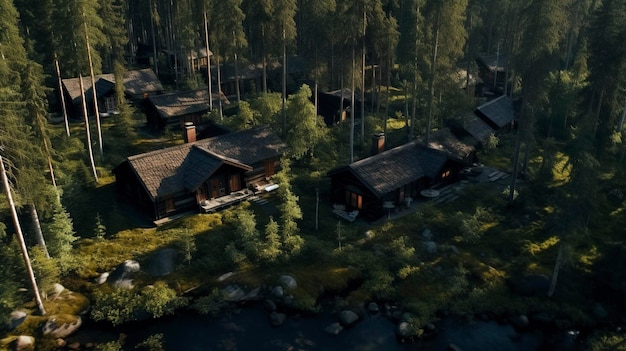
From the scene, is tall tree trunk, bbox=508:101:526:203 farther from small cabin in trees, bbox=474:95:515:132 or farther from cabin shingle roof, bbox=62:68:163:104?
cabin shingle roof, bbox=62:68:163:104

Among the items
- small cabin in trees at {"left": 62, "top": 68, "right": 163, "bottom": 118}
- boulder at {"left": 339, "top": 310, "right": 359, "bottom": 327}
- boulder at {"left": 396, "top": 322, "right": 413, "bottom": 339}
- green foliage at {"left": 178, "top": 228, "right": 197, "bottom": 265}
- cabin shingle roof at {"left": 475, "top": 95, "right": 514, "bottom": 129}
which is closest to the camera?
boulder at {"left": 396, "top": 322, "right": 413, "bottom": 339}

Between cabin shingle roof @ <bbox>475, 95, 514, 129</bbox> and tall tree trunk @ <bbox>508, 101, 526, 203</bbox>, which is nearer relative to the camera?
tall tree trunk @ <bbox>508, 101, 526, 203</bbox>

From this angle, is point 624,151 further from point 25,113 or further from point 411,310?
point 25,113

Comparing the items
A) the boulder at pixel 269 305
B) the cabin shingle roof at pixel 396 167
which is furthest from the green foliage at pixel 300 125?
the boulder at pixel 269 305

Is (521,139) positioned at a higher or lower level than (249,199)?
higher

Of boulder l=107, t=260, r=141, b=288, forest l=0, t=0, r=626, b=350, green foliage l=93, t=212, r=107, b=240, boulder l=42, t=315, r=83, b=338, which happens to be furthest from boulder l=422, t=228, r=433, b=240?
boulder l=42, t=315, r=83, b=338

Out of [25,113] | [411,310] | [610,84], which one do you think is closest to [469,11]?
[610,84]
